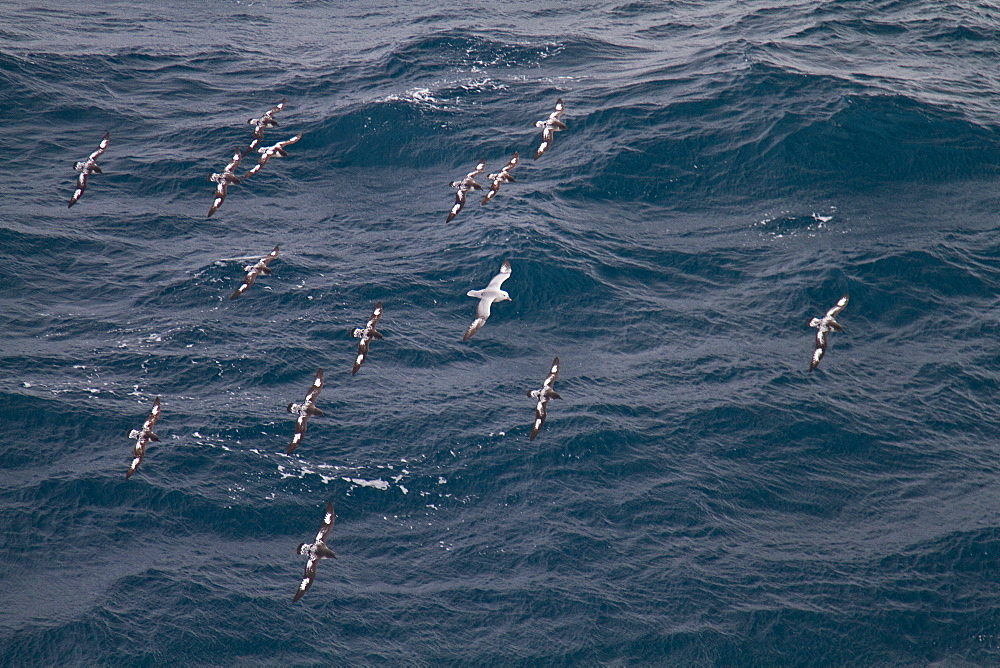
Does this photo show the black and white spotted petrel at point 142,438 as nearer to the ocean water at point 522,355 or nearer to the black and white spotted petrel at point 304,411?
the ocean water at point 522,355

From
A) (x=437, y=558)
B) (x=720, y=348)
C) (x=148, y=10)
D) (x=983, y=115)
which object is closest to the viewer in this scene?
(x=437, y=558)

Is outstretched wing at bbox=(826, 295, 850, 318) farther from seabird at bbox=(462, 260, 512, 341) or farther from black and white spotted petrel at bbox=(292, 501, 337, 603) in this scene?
black and white spotted petrel at bbox=(292, 501, 337, 603)

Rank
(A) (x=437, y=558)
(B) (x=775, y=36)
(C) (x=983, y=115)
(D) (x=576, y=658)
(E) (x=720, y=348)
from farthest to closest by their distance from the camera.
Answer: (B) (x=775, y=36)
(C) (x=983, y=115)
(E) (x=720, y=348)
(A) (x=437, y=558)
(D) (x=576, y=658)

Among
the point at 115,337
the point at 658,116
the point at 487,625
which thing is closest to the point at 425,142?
the point at 658,116

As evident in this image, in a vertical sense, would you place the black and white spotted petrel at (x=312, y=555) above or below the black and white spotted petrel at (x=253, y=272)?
below

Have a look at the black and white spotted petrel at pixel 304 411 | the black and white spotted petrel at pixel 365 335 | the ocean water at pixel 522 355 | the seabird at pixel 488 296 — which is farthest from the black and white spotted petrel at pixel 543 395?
the black and white spotted petrel at pixel 304 411

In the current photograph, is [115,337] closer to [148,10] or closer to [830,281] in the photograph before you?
[830,281]

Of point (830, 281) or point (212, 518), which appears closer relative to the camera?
point (212, 518)

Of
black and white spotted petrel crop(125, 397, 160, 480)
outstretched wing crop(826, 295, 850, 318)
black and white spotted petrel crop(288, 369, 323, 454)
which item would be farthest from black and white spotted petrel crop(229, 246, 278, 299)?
outstretched wing crop(826, 295, 850, 318)
